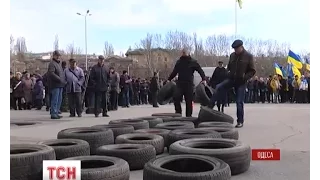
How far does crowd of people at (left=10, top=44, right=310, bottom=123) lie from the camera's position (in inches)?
442

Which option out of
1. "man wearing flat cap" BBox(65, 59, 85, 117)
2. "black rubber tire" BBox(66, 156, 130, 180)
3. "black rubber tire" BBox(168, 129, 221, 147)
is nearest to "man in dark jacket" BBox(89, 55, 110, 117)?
"man wearing flat cap" BBox(65, 59, 85, 117)

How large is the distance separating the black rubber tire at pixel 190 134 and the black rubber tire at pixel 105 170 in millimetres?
1613

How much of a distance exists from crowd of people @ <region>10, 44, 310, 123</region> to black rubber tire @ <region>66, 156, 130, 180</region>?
4871mm

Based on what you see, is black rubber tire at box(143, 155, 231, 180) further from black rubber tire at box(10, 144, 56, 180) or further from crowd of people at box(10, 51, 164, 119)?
crowd of people at box(10, 51, 164, 119)

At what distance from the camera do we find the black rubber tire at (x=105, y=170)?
382 centimetres

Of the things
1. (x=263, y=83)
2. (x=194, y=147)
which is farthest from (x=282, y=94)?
Result: (x=194, y=147)

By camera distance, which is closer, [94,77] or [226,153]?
[226,153]

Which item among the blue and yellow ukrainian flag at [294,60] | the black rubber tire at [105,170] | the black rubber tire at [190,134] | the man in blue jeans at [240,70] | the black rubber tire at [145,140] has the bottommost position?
the black rubber tire at [105,170]

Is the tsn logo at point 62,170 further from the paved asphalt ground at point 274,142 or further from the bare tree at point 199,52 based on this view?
the bare tree at point 199,52

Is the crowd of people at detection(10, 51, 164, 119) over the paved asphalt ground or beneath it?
over


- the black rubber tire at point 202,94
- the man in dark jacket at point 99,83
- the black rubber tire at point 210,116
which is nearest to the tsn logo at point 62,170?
the black rubber tire at point 210,116
